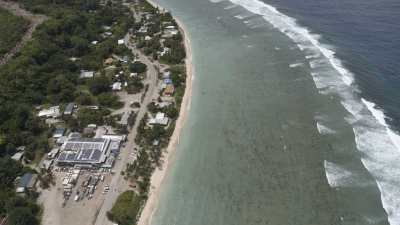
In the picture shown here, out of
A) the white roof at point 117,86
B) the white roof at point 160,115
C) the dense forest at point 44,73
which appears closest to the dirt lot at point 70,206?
the dense forest at point 44,73

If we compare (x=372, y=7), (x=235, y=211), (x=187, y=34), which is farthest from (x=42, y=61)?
(x=372, y=7)

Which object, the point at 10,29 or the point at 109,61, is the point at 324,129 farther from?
the point at 10,29

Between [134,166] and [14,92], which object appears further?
[14,92]

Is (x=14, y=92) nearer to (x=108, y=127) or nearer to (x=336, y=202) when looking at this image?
(x=108, y=127)

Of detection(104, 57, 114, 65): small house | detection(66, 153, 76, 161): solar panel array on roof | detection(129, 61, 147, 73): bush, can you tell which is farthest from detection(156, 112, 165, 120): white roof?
detection(104, 57, 114, 65): small house

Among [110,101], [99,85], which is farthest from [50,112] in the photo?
[110,101]

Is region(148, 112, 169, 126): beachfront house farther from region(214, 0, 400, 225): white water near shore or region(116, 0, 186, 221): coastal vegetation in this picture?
region(214, 0, 400, 225): white water near shore

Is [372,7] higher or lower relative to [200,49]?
higher

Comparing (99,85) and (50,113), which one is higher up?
(99,85)
